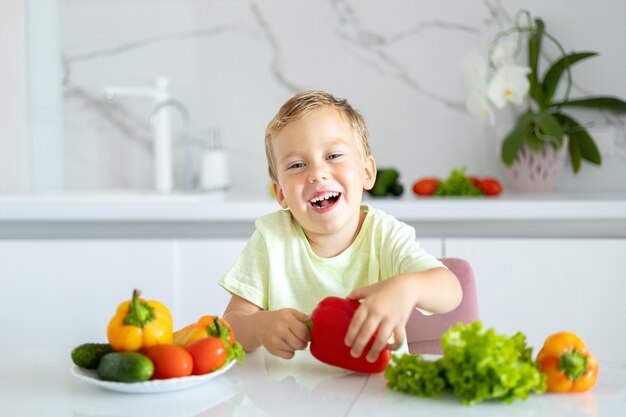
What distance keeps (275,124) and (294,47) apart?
65.5 inches

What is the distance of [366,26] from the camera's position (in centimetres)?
308

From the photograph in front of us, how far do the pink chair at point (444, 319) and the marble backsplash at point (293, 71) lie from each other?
1472mm

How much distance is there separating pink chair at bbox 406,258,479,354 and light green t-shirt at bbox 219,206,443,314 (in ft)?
0.46

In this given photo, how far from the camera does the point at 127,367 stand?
1034 mm

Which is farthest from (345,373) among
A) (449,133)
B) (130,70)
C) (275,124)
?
(130,70)

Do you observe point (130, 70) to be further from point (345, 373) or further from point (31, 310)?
point (345, 373)

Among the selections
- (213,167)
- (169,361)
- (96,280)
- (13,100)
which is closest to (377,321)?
(169,361)

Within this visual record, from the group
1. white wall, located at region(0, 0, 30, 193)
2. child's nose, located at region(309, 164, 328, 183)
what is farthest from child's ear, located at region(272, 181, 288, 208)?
white wall, located at region(0, 0, 30, 193)

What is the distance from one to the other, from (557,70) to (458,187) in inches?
23.4

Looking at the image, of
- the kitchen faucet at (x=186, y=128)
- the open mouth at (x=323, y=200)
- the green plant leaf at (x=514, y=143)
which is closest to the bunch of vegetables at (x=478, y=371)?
the open mouth at (x=323, y=200)

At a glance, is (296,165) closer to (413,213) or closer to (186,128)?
(413,213)

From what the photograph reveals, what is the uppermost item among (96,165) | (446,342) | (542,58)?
(542,58)

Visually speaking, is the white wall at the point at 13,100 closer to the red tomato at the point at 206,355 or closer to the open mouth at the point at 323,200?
the open mouth at the point at 323,200

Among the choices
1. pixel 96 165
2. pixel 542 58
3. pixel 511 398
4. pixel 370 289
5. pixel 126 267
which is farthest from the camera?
pixel 96 165
